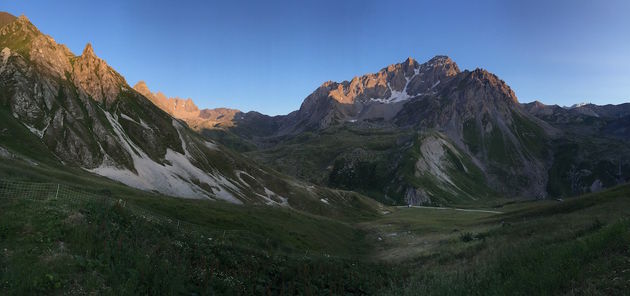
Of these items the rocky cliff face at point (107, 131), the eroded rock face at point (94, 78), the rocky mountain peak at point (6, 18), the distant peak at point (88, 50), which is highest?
the rocky mountain peak at point (6, 18)

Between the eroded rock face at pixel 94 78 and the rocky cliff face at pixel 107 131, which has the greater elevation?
the eroded rock face at pixel 94 78

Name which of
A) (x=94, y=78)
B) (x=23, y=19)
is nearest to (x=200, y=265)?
(x=94, y=78)

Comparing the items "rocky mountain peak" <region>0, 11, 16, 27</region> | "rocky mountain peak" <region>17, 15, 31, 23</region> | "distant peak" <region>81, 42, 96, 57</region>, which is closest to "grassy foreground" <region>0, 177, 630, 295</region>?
"distant peak" <region>81, 42, 96, 57</region>

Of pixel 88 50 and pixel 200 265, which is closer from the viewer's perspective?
pixel 200 265

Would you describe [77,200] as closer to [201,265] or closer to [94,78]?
[201,265]

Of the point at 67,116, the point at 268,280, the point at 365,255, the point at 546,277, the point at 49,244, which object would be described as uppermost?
the point at 67,116

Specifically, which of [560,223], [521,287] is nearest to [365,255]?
[560,223]

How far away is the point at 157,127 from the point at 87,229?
142 m

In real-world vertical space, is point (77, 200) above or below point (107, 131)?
below

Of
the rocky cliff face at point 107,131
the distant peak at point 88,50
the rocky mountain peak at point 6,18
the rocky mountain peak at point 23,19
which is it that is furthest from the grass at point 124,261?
the rocky mountain peak at point 6,18

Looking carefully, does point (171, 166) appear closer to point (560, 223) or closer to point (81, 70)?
point (81, 70)

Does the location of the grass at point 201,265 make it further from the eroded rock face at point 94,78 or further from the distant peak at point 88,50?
the distant peak at point 88,50

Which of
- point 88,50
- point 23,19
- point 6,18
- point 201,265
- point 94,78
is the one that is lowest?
point 201,265

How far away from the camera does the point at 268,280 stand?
1029 inches
